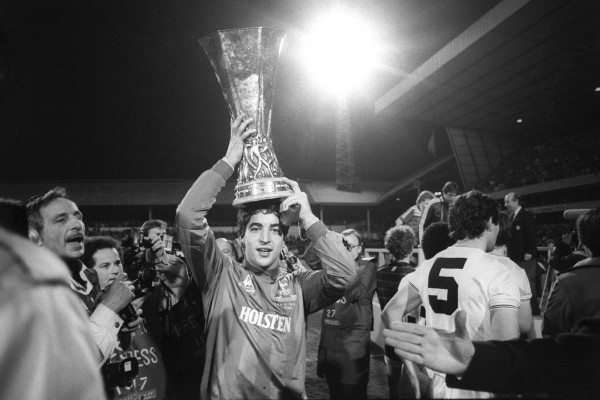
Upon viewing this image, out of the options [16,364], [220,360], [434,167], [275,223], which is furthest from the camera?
[434,167]

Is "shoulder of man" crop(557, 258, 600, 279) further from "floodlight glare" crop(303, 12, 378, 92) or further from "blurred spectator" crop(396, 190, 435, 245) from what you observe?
"floodlight glare" crop(303, 12, 378, 92)

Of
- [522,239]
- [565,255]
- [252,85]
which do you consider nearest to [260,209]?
[252,85]

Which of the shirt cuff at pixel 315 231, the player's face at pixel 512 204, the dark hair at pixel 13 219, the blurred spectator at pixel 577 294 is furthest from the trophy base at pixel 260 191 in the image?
the player's face at pixel 512 204

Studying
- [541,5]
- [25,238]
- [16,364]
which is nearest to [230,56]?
[25,238]

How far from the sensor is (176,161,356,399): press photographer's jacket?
7.15 feet

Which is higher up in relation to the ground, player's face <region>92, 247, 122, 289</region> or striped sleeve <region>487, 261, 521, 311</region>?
player's face <region>92, 247, 122, 289</region>

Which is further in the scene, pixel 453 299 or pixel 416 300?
pixel 416 300

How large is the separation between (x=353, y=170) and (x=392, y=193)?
3.48 metres

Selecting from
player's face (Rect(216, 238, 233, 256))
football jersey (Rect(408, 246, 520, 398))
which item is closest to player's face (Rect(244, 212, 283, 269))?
football jersey (Rect(408, 246, 520, 398))

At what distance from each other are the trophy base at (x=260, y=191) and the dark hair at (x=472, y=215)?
1361mm

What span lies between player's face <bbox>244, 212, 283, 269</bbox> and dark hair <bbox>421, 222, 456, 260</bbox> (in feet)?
6.79

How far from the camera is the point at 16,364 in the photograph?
1.72 ft

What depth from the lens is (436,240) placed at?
3984mm

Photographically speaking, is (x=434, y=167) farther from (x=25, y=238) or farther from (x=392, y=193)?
(x=25, y=238)
